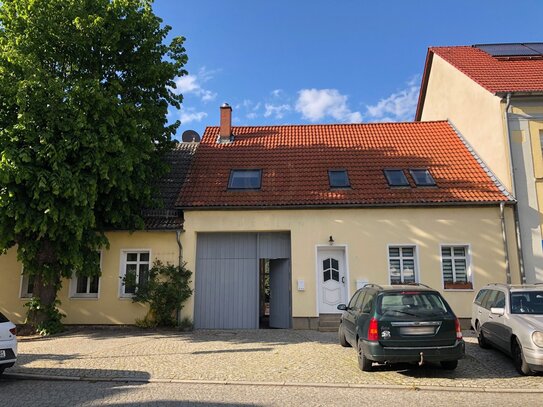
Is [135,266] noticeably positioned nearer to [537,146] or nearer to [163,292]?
[163,292]

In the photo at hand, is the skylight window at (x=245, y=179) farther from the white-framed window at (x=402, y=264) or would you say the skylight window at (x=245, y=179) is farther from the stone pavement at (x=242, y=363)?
the stone pavement at (x=242, y=363)

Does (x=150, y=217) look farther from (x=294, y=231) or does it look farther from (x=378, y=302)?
(x=378, y=302)

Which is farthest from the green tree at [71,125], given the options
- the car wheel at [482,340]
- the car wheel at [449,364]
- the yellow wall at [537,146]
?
the yellow wall at [537,146]

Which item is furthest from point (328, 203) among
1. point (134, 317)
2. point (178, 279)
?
point (134, 317)

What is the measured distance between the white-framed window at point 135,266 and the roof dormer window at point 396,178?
8130 millimetres

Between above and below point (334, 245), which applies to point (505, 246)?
below

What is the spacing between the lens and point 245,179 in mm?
14766

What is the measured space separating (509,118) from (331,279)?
7.54m

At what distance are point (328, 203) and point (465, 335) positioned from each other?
516 cm

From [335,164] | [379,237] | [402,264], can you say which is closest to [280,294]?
[379,237]

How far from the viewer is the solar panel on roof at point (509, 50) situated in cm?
1827

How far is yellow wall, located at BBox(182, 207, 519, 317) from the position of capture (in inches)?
500

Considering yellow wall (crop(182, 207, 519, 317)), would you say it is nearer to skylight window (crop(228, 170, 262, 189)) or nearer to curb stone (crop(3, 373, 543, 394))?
skylight window (crop(228, 170, 262, 189))

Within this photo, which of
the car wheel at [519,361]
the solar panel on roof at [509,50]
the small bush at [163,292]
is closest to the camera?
the car wheel at [519,361]
